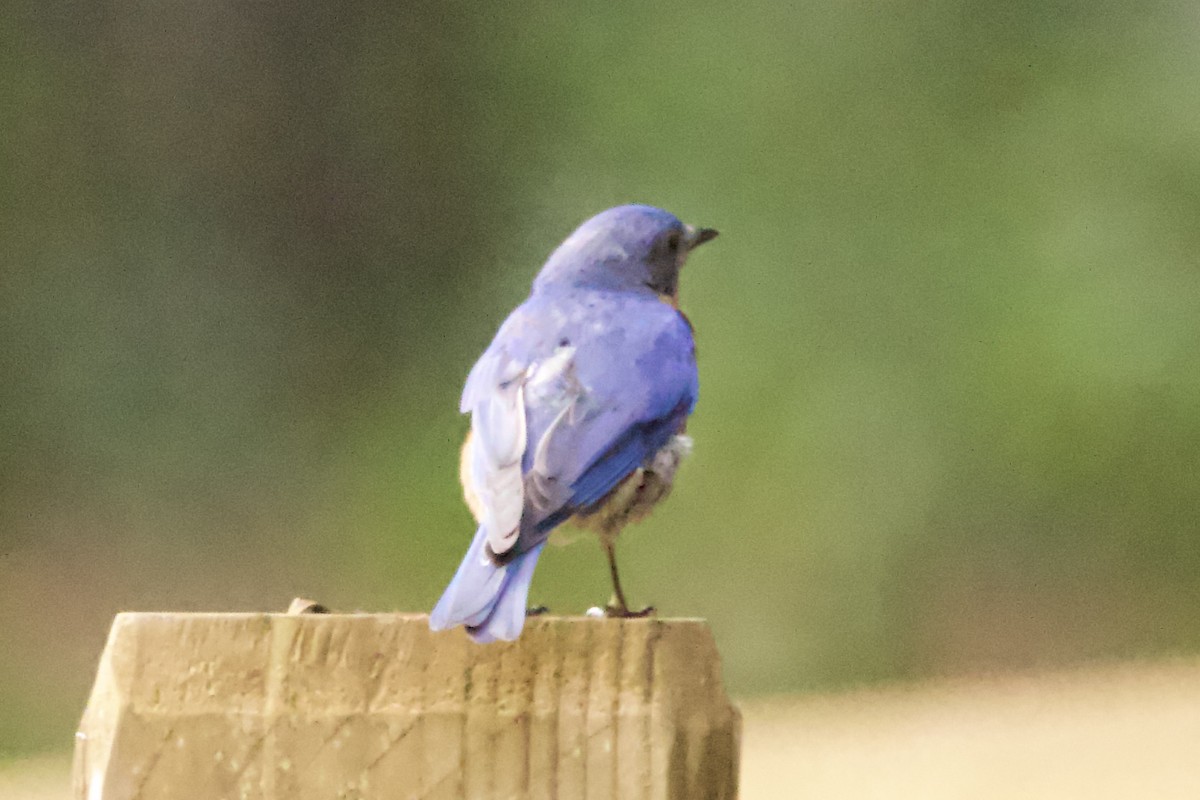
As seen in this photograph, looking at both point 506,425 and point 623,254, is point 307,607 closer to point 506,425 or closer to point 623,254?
point 506,425

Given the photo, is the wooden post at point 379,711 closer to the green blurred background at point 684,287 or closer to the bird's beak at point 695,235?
the bird's beak at point 695,235

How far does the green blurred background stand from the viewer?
12.4 feet

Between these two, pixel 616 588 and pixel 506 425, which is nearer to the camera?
pixel 506 425

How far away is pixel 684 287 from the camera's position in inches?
147

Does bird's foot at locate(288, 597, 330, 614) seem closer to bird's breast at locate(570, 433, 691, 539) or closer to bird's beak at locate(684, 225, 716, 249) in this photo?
bird's breast at locate(570, 433, 691, 539)

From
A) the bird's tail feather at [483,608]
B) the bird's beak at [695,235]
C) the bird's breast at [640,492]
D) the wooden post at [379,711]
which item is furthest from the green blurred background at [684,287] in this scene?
the wooden post at [379,711]

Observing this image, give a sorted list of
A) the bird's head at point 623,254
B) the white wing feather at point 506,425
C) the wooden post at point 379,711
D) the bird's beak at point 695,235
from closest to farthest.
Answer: the wooden post at point 379,711, the white wing feather at point 506,425, the bird's head at point 623,254, the bird's beak at point 695,235

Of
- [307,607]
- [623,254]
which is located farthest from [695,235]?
[307,607]

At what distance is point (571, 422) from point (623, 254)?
91cm

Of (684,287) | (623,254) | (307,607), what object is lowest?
(307,607)

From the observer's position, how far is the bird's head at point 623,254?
280 centimetres

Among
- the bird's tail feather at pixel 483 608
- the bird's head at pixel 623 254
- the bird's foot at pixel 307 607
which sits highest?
the bird's head at pixel 623 254

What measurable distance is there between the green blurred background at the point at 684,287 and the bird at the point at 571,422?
4.12 feet

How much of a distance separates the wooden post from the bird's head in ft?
5.22
